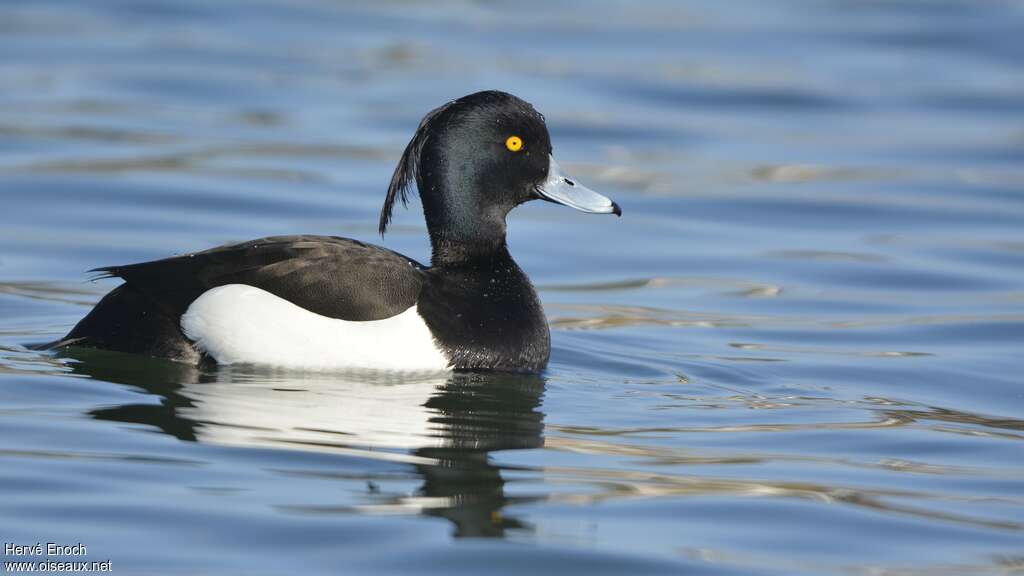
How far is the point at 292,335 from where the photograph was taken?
6.12 meters

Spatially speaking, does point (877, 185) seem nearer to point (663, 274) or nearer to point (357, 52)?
point (663, 274)

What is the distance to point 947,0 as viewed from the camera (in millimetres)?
16641

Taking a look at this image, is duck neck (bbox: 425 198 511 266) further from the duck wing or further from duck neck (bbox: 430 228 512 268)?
the duck wing

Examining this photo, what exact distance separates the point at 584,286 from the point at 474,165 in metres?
2.09

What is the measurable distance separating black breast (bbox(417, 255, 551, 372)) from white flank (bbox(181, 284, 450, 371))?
143mm

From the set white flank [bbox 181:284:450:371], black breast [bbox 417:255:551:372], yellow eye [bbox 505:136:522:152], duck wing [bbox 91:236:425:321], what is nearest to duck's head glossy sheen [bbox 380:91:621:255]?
yellow eye [bbox 505:136:522:152]

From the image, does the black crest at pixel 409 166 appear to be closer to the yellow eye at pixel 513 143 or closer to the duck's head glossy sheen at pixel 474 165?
the duck's head glossy sheen at pixel 474 165

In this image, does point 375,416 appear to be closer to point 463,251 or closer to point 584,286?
point 463,251

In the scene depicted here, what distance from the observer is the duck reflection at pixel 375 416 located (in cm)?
483

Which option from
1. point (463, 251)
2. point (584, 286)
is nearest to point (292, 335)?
point (463, 251)

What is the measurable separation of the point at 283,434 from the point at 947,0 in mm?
12910

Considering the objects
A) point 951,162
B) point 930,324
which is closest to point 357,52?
point 951,162

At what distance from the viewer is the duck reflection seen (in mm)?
4832

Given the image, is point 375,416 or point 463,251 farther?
point 463,251
